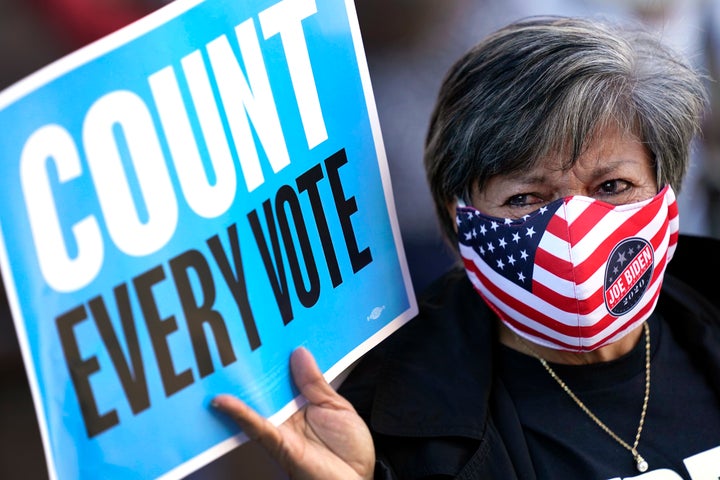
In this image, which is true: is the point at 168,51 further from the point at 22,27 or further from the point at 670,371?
the point at 670,371

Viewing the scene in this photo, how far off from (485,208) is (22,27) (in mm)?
1212

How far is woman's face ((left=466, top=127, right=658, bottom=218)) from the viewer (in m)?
2.01

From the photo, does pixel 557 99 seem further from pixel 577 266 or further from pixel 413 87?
pixel 413 87

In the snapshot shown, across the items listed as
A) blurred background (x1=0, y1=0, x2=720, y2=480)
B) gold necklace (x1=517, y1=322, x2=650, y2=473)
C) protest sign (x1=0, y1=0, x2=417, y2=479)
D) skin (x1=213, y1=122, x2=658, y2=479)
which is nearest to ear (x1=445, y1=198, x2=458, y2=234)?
skin (x1=213, y1=122, x2=658, y2=479)

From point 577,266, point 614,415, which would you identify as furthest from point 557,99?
point 614,415

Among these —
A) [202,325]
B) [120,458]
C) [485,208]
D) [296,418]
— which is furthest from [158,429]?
[485,208]

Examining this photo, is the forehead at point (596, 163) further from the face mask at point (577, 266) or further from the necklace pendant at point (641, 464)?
the necklace pendant at point (641, 464)

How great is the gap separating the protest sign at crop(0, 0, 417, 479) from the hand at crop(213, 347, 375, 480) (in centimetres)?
3

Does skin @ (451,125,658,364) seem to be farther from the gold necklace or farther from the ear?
the gold necklace

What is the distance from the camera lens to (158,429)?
145 centimetres

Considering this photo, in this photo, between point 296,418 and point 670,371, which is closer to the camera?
point 296,418

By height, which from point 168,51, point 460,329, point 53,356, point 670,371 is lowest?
point 670,371

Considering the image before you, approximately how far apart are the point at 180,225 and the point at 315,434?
1.71ft

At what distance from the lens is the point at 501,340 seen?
2.31 meters
